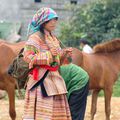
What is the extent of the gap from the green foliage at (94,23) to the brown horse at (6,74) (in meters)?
8.77

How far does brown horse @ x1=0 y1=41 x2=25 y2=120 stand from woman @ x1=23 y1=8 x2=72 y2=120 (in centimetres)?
298

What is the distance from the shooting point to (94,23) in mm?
18141

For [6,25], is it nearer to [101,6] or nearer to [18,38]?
[18,38]

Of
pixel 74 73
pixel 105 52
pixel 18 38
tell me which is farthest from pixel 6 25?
pixel 74 73

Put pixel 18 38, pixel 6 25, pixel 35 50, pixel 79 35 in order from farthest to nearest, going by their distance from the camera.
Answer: pixel 6 25, pixel 18 38, pixel 79 35, pixel 35 50

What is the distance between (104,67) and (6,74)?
Answer: 7.40ft

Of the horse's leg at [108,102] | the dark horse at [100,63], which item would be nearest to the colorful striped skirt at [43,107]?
the dark horse at [100,63]

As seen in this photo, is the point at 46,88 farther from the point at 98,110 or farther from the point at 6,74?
the point at 98,110

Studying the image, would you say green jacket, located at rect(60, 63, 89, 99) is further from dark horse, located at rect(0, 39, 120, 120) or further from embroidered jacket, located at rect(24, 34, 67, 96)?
dark horse, located at rect(0, 39, 120, 120)

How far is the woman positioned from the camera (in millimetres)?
5359

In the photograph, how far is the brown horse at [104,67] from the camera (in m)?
9.41

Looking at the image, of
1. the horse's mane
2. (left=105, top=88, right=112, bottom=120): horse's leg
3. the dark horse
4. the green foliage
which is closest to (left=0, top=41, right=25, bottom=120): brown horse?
the dark horse

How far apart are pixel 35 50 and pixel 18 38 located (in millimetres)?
13744

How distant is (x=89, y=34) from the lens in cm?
1762
